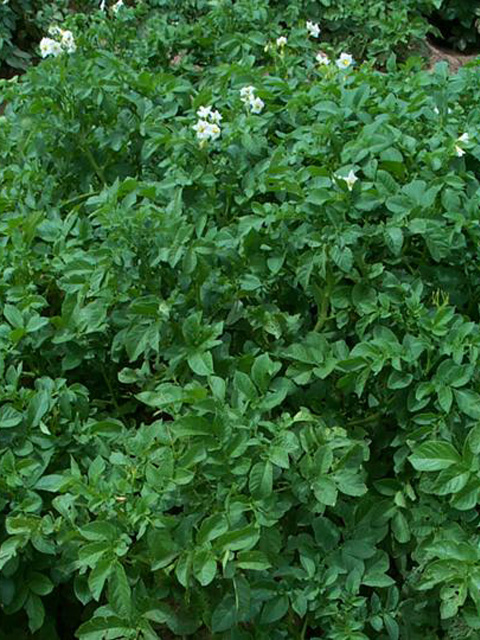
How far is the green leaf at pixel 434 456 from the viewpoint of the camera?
2.25m

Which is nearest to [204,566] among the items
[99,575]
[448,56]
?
[99,575]

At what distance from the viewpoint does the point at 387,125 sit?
2.92 meters

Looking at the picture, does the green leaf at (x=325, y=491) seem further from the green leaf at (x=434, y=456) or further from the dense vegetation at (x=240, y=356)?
the green leaf at (x=434, y=456)

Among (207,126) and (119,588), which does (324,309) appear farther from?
(119,588)

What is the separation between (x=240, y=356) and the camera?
2637 mm

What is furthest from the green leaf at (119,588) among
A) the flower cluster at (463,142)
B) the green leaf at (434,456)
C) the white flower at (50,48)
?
the white flower at (50,48)

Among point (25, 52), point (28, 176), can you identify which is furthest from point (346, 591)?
point (25, 52)

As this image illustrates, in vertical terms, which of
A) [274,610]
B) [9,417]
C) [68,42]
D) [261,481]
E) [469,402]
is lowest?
[274,610]

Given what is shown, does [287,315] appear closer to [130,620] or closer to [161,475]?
[161,475]

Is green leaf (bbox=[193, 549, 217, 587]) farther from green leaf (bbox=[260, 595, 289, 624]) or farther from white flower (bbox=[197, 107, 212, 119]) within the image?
white flower (bbox=[197, 107, 212, 119])

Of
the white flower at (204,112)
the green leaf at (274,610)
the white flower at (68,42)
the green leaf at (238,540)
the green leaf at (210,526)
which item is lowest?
the green leaf at (274,610)

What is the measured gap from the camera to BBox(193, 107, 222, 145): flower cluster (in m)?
2.98

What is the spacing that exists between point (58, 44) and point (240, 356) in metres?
1.29

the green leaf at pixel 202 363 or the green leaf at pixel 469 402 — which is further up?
the green leaf at pixel 202 363
